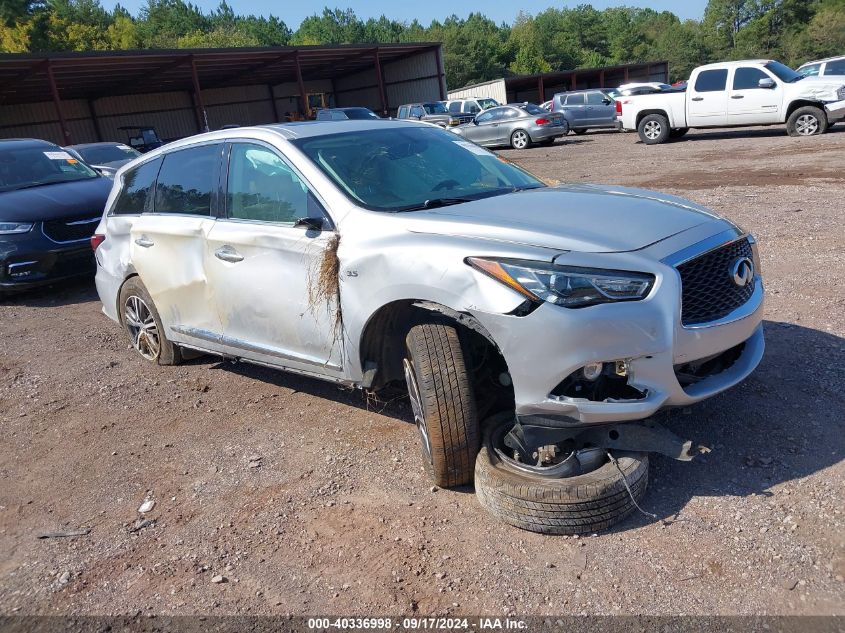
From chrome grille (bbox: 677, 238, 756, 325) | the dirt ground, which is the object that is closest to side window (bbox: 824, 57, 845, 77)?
the dirt ground

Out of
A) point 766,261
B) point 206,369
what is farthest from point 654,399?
point 766,261

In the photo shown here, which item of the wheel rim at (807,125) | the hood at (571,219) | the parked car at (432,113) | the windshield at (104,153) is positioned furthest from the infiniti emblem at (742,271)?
the parked car at (432,113)

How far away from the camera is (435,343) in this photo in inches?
132

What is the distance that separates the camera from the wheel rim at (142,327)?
5.66 meters

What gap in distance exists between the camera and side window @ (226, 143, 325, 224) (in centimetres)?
407

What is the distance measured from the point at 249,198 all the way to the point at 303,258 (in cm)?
75

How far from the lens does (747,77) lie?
694 inches

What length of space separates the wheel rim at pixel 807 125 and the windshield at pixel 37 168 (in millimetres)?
15715

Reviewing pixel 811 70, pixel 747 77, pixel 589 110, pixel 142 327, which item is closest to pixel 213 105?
pixel 589 110

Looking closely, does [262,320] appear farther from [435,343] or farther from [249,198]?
[435,343]

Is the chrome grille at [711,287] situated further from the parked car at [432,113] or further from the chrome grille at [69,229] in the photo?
the parked car at [432,113]

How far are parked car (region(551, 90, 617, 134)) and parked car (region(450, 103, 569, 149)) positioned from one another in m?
3.45

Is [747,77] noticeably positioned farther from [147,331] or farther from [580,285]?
[580,285]

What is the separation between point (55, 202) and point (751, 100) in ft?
52.0
